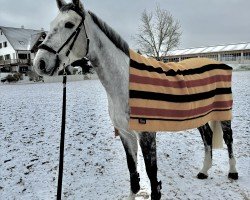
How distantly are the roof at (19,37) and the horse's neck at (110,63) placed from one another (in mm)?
53761

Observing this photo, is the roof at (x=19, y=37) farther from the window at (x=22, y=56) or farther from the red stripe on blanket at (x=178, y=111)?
the red stripe on blanket at (x=178, y=111)

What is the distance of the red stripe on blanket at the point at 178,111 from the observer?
3073 mm

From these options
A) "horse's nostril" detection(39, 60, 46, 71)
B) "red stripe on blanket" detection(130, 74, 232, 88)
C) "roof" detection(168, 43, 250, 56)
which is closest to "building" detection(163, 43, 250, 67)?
"roof" detection(168, 43, 250, 56)

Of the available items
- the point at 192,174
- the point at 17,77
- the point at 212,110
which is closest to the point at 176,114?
the point at 212,110

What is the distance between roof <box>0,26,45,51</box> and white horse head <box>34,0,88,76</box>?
2120 inches

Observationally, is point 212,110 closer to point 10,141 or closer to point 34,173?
point 34,173

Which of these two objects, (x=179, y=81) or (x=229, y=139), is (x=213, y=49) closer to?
(x=229, y=139)

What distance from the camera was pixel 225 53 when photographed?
59281mm

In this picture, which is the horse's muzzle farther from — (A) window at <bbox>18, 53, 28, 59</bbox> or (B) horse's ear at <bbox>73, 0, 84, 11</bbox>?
(A) window at <bbox>18, 53, 28, 59</bbox>

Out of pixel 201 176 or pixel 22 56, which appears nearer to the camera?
pixel 201 176

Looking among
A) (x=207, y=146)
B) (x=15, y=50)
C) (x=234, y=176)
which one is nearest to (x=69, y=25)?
(x=207, y=146)

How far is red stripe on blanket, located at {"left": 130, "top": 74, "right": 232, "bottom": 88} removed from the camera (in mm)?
3108

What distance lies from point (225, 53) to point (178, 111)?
60.8 metres

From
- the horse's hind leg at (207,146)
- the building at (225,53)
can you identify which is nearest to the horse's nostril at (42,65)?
the horse's hind leg at (207,146)
